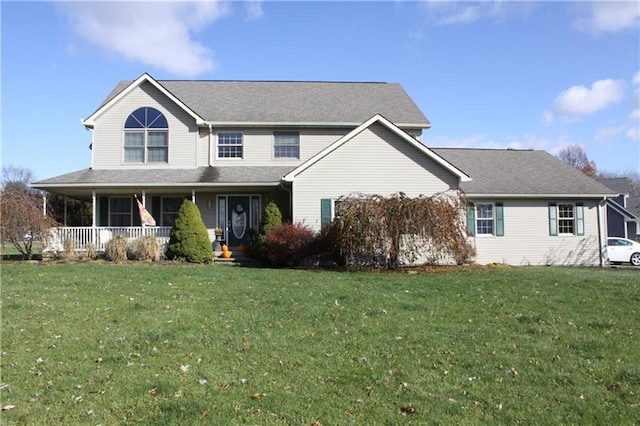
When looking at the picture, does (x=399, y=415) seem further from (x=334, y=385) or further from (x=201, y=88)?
(x=201, y=88)

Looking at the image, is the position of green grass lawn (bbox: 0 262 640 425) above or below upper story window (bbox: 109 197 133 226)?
below

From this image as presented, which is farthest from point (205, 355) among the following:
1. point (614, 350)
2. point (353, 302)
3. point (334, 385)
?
point (614, 350)

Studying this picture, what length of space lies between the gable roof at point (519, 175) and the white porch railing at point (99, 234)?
12.9 meters

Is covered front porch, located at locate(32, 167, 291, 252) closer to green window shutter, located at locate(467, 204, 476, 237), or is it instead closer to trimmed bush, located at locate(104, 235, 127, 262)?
trimmed bush, located at locate(104, 235, 127, 262)

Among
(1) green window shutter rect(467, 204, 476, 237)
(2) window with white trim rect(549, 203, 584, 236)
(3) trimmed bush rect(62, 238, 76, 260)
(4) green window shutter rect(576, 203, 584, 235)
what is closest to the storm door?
(3) trimmed bush rect(62, 238, 76, 260)

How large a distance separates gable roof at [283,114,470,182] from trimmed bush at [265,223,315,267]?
2325 mm

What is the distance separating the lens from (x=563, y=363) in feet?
20.3

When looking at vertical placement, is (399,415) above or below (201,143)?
below

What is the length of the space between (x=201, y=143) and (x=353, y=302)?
Result: 1474cm

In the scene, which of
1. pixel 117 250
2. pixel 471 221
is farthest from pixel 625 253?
pixel 117 250

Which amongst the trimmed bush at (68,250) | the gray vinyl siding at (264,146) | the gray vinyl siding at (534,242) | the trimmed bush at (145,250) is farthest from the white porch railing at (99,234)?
the gray vinyl siding at (534,242)

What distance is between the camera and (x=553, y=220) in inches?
837

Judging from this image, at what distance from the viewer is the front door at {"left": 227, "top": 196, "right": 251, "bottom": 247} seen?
21.6 metres

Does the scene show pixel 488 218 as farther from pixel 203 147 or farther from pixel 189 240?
pixel 203 147
